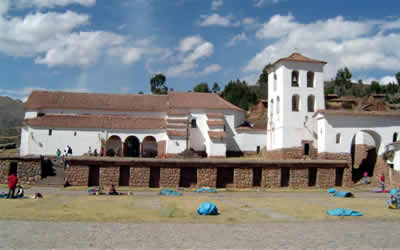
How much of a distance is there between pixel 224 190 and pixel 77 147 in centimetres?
2073

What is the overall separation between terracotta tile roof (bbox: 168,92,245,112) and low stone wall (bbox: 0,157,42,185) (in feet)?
58.0

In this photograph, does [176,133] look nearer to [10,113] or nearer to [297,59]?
[297,59]

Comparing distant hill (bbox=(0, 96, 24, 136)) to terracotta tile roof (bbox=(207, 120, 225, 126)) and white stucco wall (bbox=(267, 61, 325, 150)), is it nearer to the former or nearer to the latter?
terracotta tile roof (bbox=(207, 120, 225, 126))

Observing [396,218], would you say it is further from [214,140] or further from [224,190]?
[214,140]

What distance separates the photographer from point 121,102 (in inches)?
1645

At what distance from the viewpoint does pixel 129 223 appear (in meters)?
11.5

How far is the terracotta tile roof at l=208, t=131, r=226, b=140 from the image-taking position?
37656mm

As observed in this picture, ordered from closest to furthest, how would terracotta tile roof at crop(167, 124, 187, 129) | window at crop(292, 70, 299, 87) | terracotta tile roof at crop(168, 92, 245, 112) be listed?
window at crop(292, 70, 299, 87) < terracotta tile roof at crop(167, 124, 187, 129) < terracotta tile roof at crop(168, 92, 245, 112)

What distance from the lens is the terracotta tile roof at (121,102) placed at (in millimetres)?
40125

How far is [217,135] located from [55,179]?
17.9 m

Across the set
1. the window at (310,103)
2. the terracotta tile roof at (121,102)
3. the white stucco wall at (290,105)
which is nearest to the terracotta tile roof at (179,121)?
the terracotta tile roof at (121,102)

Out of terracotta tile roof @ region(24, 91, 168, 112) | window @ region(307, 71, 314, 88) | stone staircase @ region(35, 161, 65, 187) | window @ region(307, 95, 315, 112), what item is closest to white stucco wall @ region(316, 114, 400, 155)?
window @ region(307, 95, 315, 112)

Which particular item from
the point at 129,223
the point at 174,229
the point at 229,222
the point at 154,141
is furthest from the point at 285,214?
the point at 154,141

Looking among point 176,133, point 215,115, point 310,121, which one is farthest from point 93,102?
point 310,121
